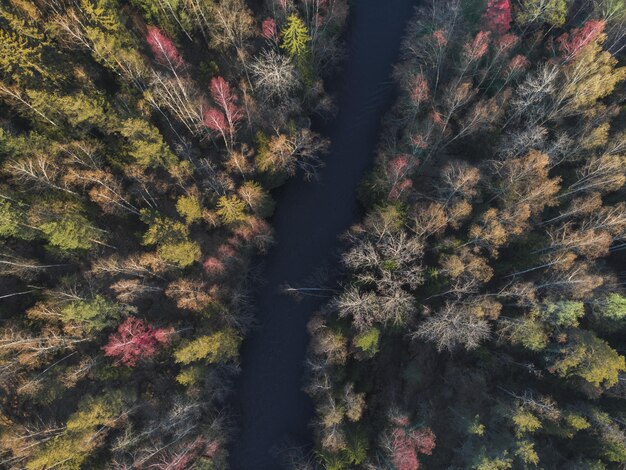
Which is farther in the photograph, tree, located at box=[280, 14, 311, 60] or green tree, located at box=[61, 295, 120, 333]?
tree, located at box=[280, 14, 311, 60]

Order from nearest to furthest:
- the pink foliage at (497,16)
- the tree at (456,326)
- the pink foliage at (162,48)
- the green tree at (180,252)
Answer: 1. the green tree at (180,252)
2. the tree at (456,326)
3. the pink foliage at (162,48)
4. the pink foliage at (497,16)

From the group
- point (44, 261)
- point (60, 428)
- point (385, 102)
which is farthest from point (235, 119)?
point (60, 428)

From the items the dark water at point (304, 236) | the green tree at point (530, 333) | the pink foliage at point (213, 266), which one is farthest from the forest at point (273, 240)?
the dark water at point (304, 236)

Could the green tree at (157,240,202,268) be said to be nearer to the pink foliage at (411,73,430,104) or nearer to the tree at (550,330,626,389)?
the pink foliage at (411,73,430,104)

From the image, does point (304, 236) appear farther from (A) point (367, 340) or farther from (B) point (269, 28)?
(B) point (269, 28)

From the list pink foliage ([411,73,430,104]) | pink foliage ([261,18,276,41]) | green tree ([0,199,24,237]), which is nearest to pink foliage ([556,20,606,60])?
pink foliage ([411,73,430,104])

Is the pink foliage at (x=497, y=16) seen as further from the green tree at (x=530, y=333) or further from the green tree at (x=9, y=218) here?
the green tree at (x=9, y=218)

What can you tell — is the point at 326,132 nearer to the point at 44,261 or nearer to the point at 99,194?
the point at 99,194
